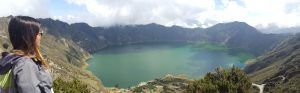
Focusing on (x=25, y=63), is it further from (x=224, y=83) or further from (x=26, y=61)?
(x=224, y=83)

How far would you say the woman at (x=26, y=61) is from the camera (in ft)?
18.0

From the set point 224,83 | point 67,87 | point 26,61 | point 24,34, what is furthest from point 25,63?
point 224,83

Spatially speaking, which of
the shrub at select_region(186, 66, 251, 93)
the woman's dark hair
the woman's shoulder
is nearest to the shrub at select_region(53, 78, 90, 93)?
the shrub at select_region(186, 66, 251, 93)

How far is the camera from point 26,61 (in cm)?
574

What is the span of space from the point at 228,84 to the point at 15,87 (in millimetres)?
49947

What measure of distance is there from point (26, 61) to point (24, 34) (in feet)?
1.77

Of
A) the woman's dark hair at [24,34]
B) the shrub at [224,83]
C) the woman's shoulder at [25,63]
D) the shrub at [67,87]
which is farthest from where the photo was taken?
the shrub at [224,83]

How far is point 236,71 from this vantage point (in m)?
56.6

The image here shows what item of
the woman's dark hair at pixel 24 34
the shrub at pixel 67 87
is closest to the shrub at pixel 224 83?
the shrub at pixel 67 87

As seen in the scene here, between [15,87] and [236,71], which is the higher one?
[15,87]

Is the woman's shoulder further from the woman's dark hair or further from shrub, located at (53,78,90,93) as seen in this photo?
shrub, located at (53,78,90,93)

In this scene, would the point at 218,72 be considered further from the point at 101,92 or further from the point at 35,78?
the point at 101,92

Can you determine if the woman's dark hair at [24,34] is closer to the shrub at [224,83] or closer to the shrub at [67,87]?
the shrub at [67,87]

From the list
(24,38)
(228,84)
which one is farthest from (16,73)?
(228,84)
